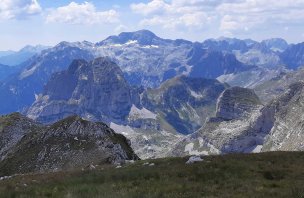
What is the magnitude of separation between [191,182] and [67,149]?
61.2 metres

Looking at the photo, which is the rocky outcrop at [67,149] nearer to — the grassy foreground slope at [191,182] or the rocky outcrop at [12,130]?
the rocky outcrop at [12,130]

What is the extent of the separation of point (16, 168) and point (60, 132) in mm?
12935

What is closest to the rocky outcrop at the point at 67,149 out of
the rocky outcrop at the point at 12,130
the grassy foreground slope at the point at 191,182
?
the rocky outcrop at the point at 12,130

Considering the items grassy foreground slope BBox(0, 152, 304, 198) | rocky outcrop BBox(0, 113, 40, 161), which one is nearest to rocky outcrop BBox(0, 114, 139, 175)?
rocky outcrop BBox(0, 113, 40, 161)

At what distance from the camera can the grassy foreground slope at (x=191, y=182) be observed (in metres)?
27.2

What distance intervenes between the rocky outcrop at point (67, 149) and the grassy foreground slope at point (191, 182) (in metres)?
39.1

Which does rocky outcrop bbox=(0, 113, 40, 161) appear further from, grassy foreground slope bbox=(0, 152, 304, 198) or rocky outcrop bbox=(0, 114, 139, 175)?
grassy foreground slope bbox=(0, 152, 304, 198)

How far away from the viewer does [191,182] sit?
30781 millimetres

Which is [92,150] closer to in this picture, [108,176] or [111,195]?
[108,176]

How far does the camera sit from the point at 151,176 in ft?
112

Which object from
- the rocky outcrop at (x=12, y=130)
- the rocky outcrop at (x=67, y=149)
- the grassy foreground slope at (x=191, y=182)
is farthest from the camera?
the rocky outcrop at (x=12, y=130)

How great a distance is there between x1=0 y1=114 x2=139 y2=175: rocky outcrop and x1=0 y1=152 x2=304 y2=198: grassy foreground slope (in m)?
39.1

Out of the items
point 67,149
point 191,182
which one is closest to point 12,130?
point 67,149

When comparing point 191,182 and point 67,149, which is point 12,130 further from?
point 191,182
